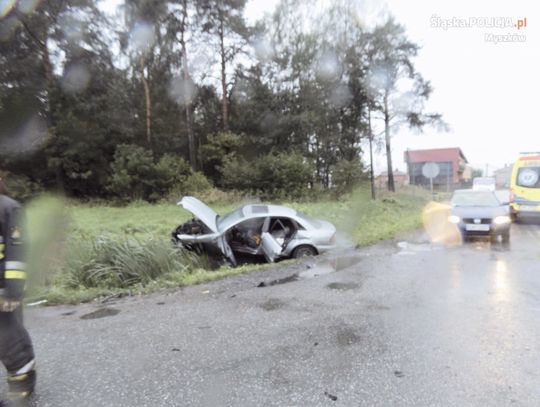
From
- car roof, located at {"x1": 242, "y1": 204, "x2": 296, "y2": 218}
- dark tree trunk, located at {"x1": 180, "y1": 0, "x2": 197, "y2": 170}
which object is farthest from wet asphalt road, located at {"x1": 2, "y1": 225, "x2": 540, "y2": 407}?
dark tree trunk, located at {"x1": 180, "y1": 0, "x2": 197, "y2": 170}

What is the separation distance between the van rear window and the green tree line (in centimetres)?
886

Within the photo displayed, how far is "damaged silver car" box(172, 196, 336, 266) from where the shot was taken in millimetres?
Result: 7516

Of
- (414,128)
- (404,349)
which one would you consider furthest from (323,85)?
(404,349)

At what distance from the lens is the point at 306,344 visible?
3635mm

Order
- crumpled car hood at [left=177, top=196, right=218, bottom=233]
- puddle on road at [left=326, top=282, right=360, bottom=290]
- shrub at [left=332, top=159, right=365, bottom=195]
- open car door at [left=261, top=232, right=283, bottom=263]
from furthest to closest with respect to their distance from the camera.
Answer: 1. shrub at [left=332, top=159, right=365, bottom=195]
2. open car door at [left=261, top=232, right=283, bottom=263]
3. crumpled car hood at [left=177, top=196, right=218, bottom=233]
4. puddle on road at [left=326, top=282, right=360, bottom=290]

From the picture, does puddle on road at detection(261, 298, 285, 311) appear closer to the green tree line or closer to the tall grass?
the tall grass

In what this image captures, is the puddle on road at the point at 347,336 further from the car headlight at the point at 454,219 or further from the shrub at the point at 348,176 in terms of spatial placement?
the shrub at the point at 348,176

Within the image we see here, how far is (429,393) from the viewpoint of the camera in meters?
2.74

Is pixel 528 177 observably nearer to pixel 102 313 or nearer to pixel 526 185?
pixel 526 185

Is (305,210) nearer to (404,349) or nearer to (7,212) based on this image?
(404,349)

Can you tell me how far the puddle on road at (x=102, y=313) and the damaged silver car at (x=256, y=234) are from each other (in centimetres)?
277

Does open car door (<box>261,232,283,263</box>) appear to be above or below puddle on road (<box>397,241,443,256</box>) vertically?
above

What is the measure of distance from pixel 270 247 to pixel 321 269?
4.45 feet

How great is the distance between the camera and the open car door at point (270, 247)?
25.0 ft
